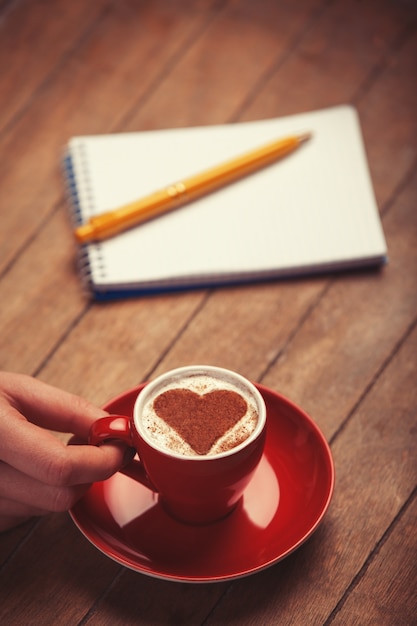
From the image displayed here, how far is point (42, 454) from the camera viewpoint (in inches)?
25.9

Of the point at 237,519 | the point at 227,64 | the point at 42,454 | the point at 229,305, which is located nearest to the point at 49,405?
the point at 42,454

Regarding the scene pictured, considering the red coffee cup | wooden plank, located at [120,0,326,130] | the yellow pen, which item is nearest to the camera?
the red coffee cup

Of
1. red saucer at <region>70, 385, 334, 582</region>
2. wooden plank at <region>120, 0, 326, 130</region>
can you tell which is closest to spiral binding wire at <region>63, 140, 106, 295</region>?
wooden plank at <region>120, 0, 326, 130</region>

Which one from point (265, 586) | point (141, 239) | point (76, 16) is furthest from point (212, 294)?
point (76, 16)

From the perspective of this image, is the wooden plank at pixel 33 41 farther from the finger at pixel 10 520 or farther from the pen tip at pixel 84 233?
the finger at pixel 10 520

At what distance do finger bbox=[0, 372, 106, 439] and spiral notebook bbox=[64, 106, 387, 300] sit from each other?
0.26m

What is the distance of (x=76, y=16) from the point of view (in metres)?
1.28

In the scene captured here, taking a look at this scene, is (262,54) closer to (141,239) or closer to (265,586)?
(141,239)

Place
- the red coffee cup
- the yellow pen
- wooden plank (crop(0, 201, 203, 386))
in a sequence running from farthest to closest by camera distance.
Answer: the yellow pen < wooden plank (crop(0, 201, 203, 386)) < the red coffee cup

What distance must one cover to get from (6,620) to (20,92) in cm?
81

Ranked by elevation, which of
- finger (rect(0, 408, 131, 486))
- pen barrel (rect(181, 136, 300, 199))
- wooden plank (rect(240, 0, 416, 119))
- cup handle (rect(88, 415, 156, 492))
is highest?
finger (rect(0, 408, 131, 486))

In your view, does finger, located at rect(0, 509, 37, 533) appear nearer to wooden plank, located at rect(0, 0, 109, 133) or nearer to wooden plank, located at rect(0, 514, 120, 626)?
wooden plank, located at rect(0, 514, 120, 626)

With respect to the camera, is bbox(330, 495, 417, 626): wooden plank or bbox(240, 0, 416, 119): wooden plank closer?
bbox(330, 495, 417, 626): wooden plank

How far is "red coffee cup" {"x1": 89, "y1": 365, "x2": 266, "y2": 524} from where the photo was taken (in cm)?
65
